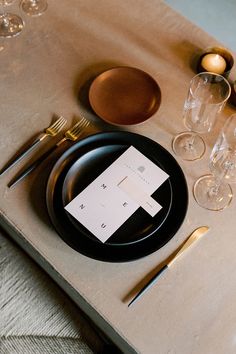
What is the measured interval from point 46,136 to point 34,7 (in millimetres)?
369

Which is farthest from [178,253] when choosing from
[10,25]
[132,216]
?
[10,25]

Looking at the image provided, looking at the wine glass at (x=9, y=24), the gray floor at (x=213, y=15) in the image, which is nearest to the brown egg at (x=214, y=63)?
the wine glass at (x=9, y=24)

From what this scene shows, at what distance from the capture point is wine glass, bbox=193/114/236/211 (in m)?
0.70

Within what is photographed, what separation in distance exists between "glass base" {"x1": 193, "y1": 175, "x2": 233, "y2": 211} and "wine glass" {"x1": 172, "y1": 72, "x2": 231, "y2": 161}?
54mm

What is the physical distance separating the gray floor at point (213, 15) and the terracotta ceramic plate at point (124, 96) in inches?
37.5

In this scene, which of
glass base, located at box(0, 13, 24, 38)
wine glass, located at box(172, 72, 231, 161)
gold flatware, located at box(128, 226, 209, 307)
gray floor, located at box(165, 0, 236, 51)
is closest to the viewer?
gold flatware, located at box(128, 226, 209, 307)

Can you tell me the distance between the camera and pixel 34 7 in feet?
3.05

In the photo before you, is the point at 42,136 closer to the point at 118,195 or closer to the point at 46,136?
the point at 46,136

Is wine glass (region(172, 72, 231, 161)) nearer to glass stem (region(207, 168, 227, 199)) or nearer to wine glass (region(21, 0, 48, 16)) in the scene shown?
glass stem (region(207, 168, 227, 199))

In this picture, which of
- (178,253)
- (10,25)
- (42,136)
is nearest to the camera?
(178,253)

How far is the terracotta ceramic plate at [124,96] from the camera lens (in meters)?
0.80

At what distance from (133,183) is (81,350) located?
0.37 m

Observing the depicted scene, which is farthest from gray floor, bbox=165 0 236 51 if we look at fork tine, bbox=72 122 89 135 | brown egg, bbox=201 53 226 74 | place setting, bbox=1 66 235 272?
fork tine, bbox=72 122 89 135

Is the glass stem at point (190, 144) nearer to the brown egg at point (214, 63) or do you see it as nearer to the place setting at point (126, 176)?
the place setting at point (126, 176)
